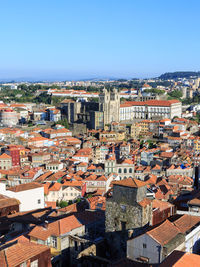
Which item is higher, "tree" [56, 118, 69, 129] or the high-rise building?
the high-rise building

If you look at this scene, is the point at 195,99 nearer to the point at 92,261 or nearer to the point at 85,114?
the point at 85,114

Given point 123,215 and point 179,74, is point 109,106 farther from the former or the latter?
point 179,74

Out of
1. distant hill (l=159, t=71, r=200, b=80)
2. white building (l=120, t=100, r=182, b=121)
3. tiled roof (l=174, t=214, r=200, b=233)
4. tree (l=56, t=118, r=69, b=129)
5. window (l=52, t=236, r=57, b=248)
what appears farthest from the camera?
distant hill (l=159, t=71, r=200, b=80)

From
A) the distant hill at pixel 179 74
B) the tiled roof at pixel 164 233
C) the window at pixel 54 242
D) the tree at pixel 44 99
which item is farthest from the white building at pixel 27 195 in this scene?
the distant hill at pixel 179 74

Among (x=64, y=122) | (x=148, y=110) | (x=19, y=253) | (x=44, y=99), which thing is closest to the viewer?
(x=19, y=253)

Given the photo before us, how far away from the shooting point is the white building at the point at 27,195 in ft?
54.9

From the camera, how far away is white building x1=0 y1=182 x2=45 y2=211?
54.9ft

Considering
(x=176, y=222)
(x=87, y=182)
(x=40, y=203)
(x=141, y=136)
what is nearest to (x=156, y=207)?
(x=176, y=222)

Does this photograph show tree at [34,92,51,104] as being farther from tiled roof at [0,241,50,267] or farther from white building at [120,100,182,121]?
tiled roof at [0,241,50,267]

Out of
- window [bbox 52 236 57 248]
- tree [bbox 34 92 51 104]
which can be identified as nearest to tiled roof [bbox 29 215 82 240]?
window [bbox 52 236 57 248]

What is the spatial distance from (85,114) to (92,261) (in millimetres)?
39512

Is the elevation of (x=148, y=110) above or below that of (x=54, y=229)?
above

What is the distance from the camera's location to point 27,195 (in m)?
17.0

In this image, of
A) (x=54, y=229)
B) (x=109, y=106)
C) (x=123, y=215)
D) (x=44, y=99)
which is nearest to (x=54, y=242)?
(x=54, y=229)
